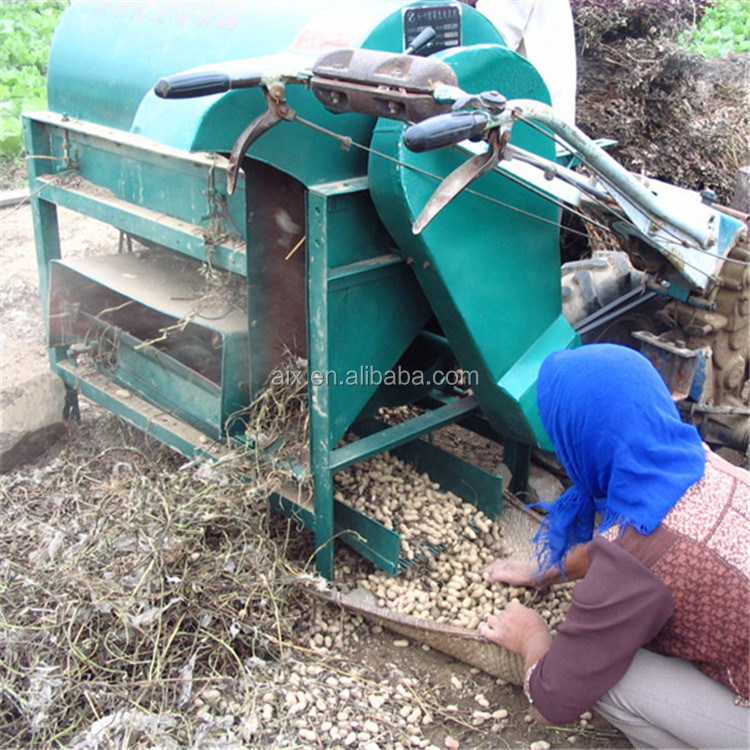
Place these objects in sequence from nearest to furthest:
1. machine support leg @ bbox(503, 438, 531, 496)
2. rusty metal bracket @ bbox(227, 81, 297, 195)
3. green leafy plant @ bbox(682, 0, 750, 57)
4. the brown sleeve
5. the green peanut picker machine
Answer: the brown sleeve
rusty metal bracket @ bbox(227, 81, 297, 195)
the green peanut picker machine
machine support leg @ bbox(503, 438, 531, 496)
green leafy plant @ bbox(682, 0, 750, 57)

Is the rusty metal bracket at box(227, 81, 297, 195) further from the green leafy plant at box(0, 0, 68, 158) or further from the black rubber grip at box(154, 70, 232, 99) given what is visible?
the green leafy plant at box(0, 0, 68, 158)

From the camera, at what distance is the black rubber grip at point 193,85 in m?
2.27

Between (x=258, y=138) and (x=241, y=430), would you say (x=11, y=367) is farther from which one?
(x=258, y=138)

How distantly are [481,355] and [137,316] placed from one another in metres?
1.85

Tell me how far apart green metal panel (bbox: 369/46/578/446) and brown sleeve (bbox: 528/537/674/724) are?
96cm

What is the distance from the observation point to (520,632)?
101 inches

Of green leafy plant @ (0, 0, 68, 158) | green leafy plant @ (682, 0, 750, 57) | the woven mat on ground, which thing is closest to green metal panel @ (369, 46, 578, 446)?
the woven mat on ground

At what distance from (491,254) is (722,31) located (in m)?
7.23

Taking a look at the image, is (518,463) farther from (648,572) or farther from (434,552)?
(648,572)

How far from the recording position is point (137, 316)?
4027 mm

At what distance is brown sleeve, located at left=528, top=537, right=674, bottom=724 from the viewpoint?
6.74ft

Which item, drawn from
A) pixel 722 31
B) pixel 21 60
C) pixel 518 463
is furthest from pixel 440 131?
pixel 21 60

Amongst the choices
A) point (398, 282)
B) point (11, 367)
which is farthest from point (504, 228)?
point (11, 367)

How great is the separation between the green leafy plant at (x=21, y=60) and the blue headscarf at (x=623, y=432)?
23.0ft
